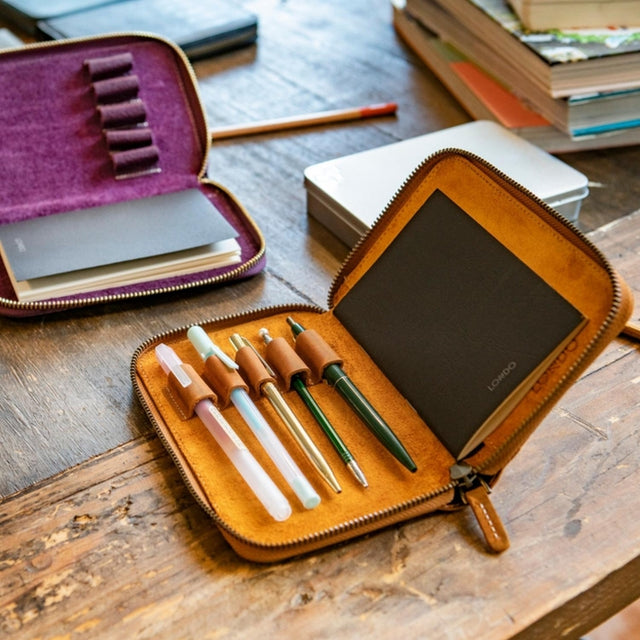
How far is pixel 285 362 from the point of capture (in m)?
0.76

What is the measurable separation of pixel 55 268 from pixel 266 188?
339mm

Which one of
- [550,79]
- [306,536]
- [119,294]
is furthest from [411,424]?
[550,79]

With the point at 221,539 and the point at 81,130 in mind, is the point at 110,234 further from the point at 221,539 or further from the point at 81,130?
the point at 221,539

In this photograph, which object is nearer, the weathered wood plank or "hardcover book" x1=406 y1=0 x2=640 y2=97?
the weathered wood plank

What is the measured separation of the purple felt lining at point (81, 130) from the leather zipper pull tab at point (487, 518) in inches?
16.8

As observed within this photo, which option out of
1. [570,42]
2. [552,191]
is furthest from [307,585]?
[570,42]

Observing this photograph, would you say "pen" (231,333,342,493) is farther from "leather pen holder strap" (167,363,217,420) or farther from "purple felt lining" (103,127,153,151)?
"purple felt lining" (103,127,153,151)

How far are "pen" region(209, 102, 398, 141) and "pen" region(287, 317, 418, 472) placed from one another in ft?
1.86

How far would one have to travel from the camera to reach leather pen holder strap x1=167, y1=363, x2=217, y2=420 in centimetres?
73

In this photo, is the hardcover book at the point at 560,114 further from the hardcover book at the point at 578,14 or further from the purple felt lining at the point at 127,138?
the purple felt lining at the point at 127,138

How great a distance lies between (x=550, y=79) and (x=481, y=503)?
682 mm

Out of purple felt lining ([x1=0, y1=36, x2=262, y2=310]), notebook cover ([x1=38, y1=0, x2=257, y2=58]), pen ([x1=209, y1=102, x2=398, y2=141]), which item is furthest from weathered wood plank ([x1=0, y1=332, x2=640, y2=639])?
notebook cover ([x1=38, y1=0, x2=257, y2=58])

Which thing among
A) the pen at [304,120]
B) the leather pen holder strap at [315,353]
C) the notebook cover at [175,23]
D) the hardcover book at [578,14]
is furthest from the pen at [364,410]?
the notebook cover at [175,23]

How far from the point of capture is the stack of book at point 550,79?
1173mm
